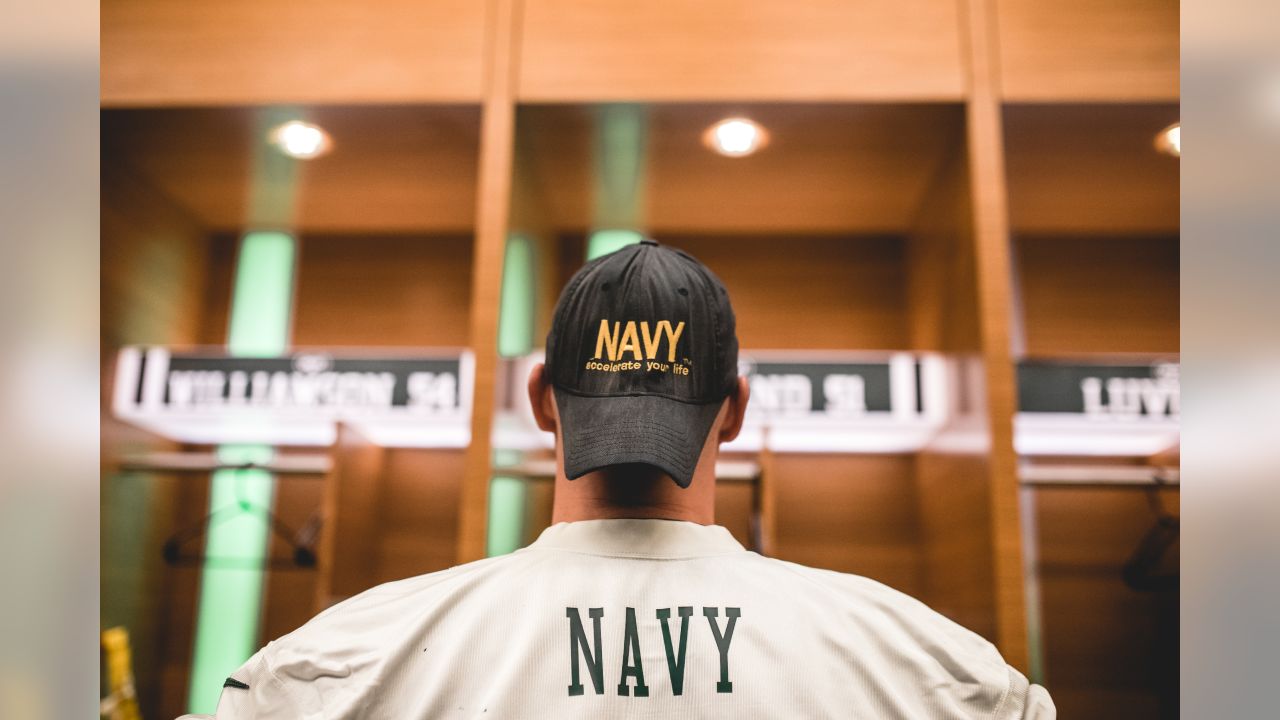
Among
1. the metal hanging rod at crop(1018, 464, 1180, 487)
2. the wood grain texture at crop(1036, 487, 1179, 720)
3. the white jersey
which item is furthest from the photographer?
the wood grain texture at crop(1036, 487, 1179, 720)

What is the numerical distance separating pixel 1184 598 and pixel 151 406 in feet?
9.02

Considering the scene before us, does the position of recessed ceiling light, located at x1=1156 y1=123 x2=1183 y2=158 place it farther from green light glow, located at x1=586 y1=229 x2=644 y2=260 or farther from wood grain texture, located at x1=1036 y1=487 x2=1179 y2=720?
green light glow, located at x1=586 y1=229 x2=644 y2=260

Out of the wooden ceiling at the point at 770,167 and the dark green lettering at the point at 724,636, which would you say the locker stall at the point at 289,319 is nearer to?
the wooden ceiling at the point at 770,167

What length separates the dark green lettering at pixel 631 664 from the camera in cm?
88

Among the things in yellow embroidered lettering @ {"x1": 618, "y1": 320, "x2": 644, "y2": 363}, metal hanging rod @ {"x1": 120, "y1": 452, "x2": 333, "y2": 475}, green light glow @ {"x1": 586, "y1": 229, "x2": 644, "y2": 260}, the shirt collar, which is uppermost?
green light glow @ {"x1": 586, "y1": 229, "x2": 644, "y2": 260}

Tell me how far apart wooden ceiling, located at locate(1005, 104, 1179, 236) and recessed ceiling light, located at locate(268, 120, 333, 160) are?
1.60 meters

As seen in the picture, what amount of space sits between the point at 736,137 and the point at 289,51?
104 centimetres

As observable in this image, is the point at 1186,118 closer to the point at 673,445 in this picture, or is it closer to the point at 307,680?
the point at 673,445

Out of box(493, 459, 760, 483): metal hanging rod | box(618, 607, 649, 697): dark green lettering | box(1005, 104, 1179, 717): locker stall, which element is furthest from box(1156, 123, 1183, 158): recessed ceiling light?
box(618, 607, 649, 697): dark green lettering

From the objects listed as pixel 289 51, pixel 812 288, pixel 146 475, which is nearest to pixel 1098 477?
pixel 812 288

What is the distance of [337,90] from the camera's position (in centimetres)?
208

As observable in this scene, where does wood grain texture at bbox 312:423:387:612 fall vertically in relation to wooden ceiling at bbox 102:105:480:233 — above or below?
below

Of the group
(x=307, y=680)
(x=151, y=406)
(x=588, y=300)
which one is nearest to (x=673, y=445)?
(x=588, y=300)

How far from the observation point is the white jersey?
2.87 feet
